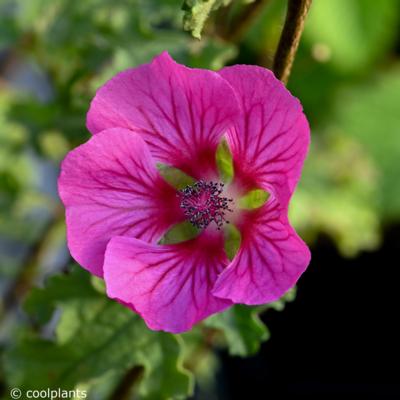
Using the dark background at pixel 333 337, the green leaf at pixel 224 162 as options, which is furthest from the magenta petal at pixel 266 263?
the dark background at pixel 333 337

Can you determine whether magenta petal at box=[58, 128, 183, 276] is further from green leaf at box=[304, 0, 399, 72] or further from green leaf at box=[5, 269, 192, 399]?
green leaf at box=[304, 0, 399, 72]

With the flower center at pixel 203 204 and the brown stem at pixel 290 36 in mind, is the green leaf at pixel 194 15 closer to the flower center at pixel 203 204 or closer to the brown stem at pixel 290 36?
the brown stem at pixel 290 36

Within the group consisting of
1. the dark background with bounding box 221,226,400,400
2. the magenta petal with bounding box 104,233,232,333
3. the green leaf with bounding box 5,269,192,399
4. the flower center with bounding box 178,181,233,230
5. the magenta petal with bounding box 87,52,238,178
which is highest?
the magenta petal with bounding box 87,52,238,178

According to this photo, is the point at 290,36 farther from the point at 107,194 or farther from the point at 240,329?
the point at 240,329

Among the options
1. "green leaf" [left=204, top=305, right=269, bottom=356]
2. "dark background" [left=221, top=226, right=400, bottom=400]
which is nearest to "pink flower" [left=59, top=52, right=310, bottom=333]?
"green leaf" [left=204, top=305, right=269, bottom=356]

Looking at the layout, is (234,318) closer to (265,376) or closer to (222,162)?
(222,162)

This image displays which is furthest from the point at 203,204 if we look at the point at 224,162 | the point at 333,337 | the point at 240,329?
the point at 333,337
